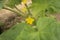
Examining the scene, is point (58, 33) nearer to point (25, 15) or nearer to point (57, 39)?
point (57, 39)

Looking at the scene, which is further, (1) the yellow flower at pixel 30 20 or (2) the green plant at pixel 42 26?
(1) the yellow flower at pixel 30 20

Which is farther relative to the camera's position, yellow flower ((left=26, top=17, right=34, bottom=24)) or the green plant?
yellow flower ((left=26, top=17, right=34, bottom=24))

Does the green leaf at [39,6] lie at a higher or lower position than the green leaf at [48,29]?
higher

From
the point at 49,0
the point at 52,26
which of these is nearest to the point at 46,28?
the point at 52,26

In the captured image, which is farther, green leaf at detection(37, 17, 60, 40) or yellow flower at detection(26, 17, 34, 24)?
yellow flower at detection(26, 17, 34, 24)

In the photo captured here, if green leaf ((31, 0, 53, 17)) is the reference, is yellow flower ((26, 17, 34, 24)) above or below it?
below

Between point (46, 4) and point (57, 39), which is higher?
point (46, 4)

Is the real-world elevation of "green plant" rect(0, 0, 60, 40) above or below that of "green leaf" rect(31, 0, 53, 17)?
below

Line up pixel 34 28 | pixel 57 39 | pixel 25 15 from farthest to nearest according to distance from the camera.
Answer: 1. pixel 25 15
2. pixel 34 28
3. pixel 57 39

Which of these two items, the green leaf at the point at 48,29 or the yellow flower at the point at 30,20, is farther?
the yellow flower at the point at 30,20

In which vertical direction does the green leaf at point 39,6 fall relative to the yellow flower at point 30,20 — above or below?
above

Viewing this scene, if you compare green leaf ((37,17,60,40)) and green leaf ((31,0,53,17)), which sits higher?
green leaf ((31,0,53,17))
